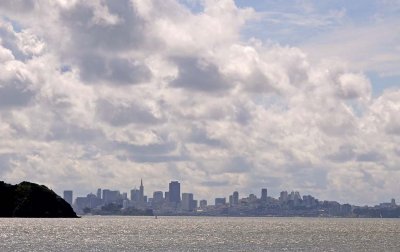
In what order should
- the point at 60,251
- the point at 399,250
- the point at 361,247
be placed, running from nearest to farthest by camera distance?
the point at 60,251 < the point at 399,250 < the point at 361,247

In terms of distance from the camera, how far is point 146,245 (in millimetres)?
170875

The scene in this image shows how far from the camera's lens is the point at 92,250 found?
152 m

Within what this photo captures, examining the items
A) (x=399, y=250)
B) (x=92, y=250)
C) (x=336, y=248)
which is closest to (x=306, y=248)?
(x=336, y=248)

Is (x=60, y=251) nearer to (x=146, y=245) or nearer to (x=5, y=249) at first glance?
(x=5, y=249)

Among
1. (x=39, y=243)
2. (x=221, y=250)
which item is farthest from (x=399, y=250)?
(x=39, y=243)

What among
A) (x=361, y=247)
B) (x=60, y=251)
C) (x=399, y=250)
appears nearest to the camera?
(x=60, y=251)

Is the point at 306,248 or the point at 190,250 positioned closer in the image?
the point at 190,250

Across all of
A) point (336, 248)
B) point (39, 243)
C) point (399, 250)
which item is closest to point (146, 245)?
point (39, 243)

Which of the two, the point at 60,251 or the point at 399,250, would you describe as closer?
the point at 60,251

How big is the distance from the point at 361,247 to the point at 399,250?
1354 cm

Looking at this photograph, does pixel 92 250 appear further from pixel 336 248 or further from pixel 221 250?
pixel 336 248

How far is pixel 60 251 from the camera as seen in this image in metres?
151

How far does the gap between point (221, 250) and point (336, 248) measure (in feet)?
104

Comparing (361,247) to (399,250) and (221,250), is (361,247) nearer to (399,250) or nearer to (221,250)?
(399,250)
